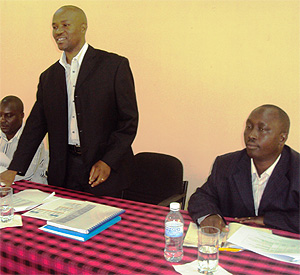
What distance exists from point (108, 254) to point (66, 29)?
1.61 metres

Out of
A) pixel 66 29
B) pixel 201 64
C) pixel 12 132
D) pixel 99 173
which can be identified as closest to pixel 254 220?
pixel 99 173

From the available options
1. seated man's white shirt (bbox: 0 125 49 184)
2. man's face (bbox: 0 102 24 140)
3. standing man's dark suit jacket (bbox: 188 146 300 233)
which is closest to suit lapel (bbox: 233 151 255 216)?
standing man's dark suit jacket (bbox: 188 146 300 233)

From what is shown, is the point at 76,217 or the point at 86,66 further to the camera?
the point at 86,66

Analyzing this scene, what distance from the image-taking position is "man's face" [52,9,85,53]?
2.72m

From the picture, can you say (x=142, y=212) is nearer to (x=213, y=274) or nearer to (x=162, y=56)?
(x=213, y=274)

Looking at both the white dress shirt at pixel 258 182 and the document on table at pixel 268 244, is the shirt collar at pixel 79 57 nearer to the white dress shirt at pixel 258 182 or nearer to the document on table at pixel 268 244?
the white dress shirt at pixel 258 182

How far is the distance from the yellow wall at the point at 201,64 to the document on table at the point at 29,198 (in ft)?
5.40

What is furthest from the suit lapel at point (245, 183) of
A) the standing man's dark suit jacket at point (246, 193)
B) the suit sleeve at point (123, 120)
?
the suit sleeve at point (123, 120)

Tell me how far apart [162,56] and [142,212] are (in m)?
1.95

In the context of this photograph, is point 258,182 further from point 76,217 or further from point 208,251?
point 76,217

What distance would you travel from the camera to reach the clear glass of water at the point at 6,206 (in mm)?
2111

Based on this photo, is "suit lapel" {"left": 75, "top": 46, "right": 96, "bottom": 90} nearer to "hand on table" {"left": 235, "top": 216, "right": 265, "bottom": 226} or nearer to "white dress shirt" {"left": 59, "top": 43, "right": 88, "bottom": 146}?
"white dress shirt" {"left": 59, "top": 43, "right": 88, "bottom": 146}

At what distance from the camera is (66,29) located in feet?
8.95

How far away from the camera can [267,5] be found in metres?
3.26
